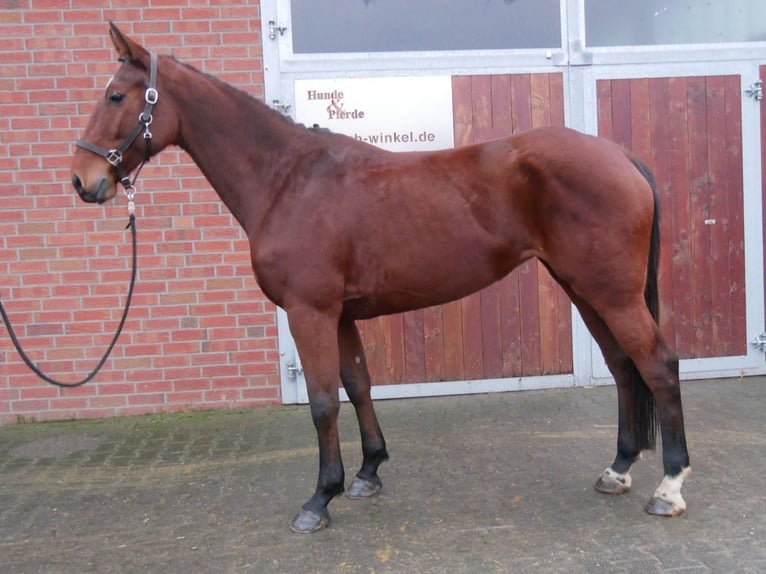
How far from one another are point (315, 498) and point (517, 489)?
1.03m

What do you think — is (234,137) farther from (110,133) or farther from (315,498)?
(315,498)

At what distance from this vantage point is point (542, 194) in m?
2.78

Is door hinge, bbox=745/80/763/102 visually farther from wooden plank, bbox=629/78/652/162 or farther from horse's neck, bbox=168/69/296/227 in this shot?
horse's neck, bbox=168/69/296/227

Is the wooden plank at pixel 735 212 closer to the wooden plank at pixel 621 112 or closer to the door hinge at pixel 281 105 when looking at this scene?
the wooden plank at pixel 621 112

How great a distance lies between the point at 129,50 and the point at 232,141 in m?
0.58

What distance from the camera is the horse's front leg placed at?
9.09 feet

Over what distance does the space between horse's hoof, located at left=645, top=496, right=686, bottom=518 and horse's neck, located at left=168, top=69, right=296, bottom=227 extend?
221 centimetres

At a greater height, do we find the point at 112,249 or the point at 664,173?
the point at 664,173

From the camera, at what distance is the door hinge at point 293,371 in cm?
480

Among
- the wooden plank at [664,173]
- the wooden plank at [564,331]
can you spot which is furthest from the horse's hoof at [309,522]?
the wooden plank at [664,173]

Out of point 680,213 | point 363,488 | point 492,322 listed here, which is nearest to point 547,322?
point 492,322

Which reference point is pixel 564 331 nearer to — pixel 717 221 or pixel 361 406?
pixel 717 221

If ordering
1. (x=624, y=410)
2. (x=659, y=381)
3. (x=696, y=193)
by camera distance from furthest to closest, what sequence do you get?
1. (x=696, y=193)
2. (x=624, y=410)
3. (x=659, y=381)

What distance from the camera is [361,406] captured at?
10.5 ft
